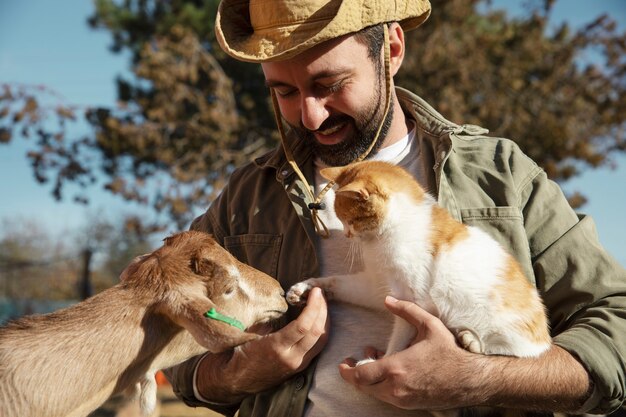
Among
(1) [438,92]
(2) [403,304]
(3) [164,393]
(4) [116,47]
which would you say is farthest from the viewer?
(4) [116,47]

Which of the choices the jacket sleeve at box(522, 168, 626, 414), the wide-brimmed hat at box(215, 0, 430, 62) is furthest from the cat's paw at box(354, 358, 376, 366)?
the wide-brimmed hat at box(215, 0, 430, 62)

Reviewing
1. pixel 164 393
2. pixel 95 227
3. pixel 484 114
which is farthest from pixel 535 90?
pixel 95 227

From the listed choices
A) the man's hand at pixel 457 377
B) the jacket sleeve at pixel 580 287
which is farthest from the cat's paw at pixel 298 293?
the jacket sleeve at pixel 580 287

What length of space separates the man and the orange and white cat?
0.35 ft

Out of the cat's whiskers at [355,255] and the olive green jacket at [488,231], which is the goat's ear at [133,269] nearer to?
the olive green jacket at [488,231]

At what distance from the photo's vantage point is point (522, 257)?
3633 millimetres

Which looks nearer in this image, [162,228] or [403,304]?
[403,304]

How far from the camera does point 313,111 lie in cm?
382

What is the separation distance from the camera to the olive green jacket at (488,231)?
3375 millimetres

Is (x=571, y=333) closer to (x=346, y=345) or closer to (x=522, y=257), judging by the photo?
(x=522, y=257)

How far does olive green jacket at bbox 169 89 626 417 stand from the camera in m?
3.38

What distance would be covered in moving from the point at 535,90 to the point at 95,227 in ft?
46.4

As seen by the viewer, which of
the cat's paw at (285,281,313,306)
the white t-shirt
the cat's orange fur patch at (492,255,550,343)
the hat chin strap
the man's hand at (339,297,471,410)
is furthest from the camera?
the hat chin strap

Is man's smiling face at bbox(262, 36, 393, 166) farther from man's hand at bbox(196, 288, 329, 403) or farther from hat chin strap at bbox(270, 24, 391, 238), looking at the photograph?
man's hand at bbox(196, 288, 329, 403)
